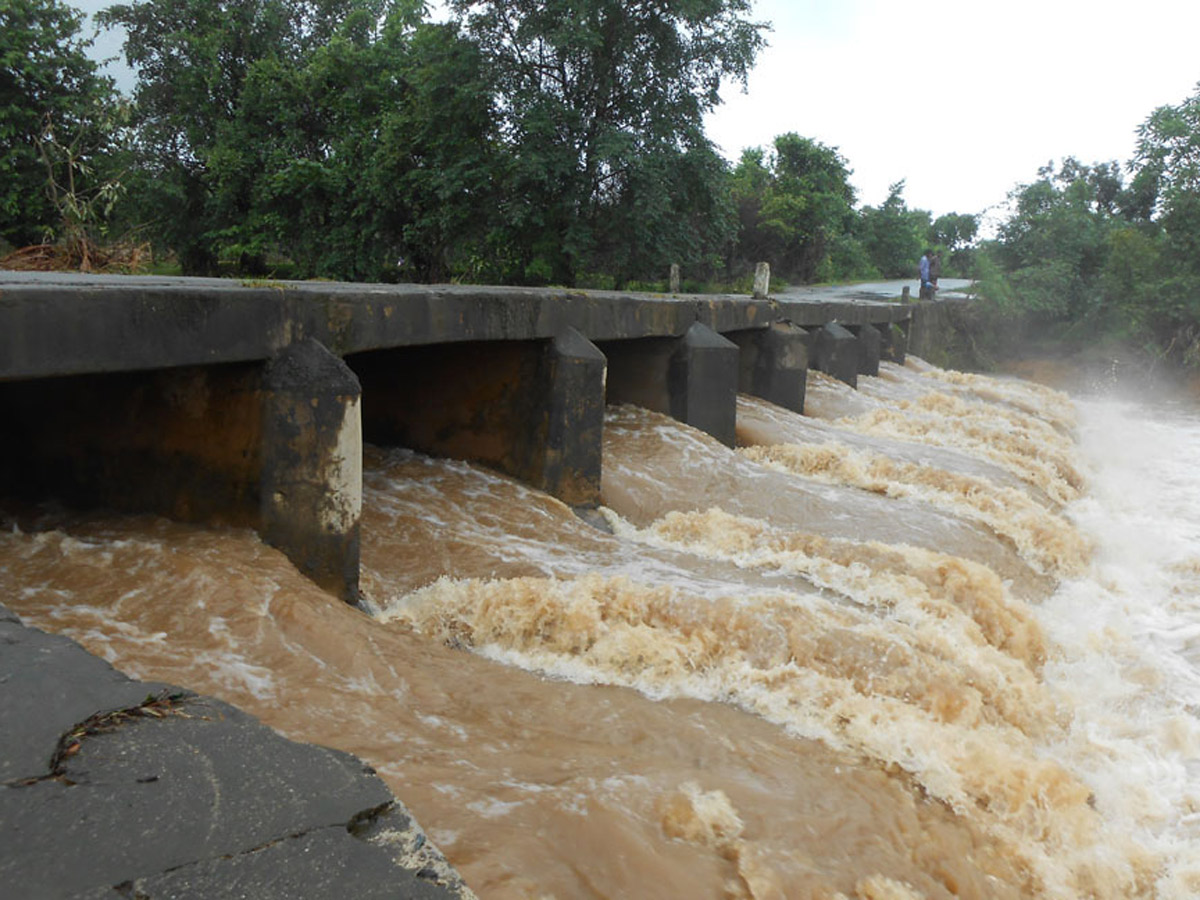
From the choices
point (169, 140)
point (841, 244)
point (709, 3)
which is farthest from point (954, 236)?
point (169, 140)

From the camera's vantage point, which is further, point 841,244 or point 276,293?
point 841,244

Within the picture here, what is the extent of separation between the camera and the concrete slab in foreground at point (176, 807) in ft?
5.34

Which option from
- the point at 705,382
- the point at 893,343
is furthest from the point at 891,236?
the point at 705,382

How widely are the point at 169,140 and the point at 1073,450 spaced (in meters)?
19.4

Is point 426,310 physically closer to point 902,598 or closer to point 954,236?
point 902,598

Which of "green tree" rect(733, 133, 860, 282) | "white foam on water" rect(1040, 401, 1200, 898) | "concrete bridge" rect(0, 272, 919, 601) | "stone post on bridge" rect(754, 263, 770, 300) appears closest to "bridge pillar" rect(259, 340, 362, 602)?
"concrete bridge" rect(0, 272, 919, 601)

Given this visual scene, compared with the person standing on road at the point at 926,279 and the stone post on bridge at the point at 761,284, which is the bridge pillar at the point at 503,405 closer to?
the stone post on bridge at the point at 761,284

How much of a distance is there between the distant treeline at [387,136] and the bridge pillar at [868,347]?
3350 millimetres

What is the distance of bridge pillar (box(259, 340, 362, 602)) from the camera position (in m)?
4.67

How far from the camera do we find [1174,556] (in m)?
8.33

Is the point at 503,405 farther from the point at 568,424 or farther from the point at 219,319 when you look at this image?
the point at 219,319

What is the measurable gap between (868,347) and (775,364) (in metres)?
5.68

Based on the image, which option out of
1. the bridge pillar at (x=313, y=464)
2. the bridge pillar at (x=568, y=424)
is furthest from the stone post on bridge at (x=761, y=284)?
the bridge pillar at (x=313, y=464)

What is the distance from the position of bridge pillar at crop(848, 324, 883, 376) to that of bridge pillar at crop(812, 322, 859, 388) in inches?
87.7
